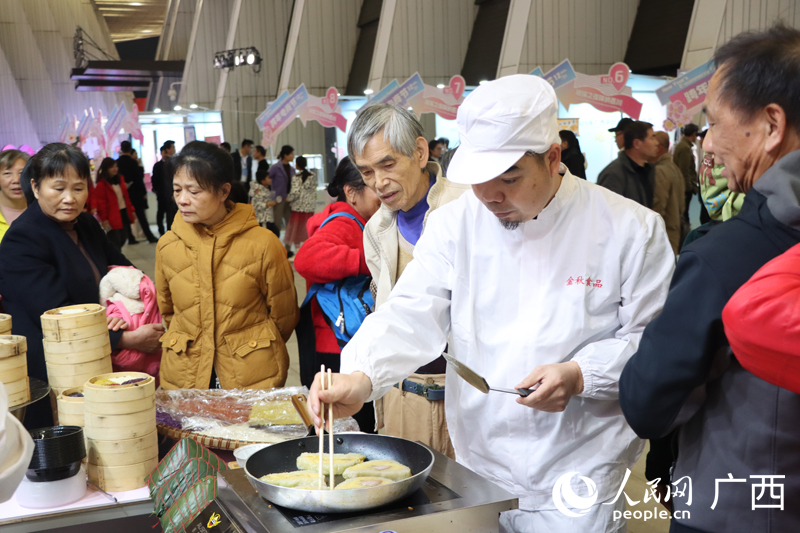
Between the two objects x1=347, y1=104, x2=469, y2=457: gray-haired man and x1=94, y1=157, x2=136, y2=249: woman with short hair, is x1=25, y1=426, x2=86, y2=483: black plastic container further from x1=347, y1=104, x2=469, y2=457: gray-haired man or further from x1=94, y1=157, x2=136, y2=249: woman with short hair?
x1=94, y1=157, x2=136, y2=249: woman with short hair

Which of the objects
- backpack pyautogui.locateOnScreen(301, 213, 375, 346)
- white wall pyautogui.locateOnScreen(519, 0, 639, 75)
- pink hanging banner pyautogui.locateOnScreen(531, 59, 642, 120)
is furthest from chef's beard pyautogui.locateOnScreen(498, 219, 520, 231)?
white wall pyautogui.locateOnScreen(519, 0, 639, 75)

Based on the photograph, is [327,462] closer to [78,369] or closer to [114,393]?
[114,393]

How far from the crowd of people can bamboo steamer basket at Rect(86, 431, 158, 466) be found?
0.64 metres

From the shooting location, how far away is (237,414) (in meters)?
2.17

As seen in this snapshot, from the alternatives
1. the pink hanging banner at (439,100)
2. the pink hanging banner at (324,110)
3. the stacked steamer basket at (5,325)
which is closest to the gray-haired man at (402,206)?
the stacked steamer basket at (5,325)

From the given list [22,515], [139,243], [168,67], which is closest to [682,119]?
[22,515]

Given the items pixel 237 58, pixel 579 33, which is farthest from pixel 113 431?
pixel 237 58

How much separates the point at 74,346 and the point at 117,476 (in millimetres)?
485

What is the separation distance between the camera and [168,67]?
59.0 feet

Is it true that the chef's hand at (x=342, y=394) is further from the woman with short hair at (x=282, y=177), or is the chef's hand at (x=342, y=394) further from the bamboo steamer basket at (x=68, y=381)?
the woman with short hair at (x=282, y=177)

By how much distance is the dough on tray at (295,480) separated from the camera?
50.3 inches

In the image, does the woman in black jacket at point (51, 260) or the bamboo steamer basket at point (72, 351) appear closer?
the bamboo steamer basket at point (72, 351)

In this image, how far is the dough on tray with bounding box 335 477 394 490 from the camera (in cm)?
124

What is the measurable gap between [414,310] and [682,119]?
21.8 ft
